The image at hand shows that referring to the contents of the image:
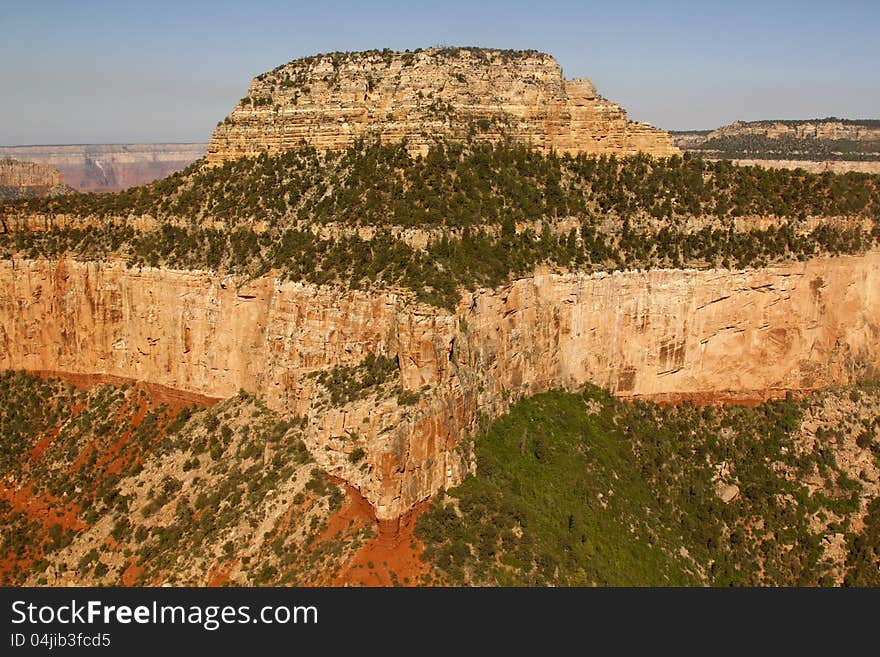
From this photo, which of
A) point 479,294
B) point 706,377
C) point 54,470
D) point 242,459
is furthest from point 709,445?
point 54,470

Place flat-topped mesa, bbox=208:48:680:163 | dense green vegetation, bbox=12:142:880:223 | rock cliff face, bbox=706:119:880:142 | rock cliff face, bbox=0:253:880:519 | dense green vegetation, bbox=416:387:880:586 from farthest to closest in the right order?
rock cliff face, bbox=706:119:880:142 < flat-topped mesa, bbox=208:48:680:163 < dense green vegetation, bbox=12:142:880:223 < rock cliff face, bbox=0:253:880:519 < dense green vegetation, bbox=416:387:880:586

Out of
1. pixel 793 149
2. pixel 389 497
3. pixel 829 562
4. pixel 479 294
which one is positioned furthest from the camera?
pixel 793 149

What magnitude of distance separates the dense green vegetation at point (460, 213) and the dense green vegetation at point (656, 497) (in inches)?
442

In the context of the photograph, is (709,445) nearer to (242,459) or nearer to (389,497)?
(389,497)

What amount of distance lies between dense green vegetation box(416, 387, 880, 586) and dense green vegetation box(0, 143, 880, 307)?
11220 mm

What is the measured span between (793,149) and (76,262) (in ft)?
378

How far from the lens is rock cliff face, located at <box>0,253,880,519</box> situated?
5400 cm

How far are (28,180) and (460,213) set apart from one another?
12257cm

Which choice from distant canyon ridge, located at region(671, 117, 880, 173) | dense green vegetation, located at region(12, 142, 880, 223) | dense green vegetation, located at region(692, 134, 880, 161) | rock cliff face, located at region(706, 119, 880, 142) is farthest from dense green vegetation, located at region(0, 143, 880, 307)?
rock cliff face, located at region(706, 119, 880, 142)

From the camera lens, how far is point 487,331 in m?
54.0

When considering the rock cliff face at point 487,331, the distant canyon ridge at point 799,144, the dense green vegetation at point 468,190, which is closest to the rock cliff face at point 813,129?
the distant canyon ridge at point 799,144

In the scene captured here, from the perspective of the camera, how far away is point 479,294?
52.8m

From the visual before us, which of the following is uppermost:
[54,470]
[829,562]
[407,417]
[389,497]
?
[407,417]

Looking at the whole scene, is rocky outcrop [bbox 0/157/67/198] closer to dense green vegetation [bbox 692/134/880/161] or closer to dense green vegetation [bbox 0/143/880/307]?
dense green vegetation [bbox 0/143/880/307]
